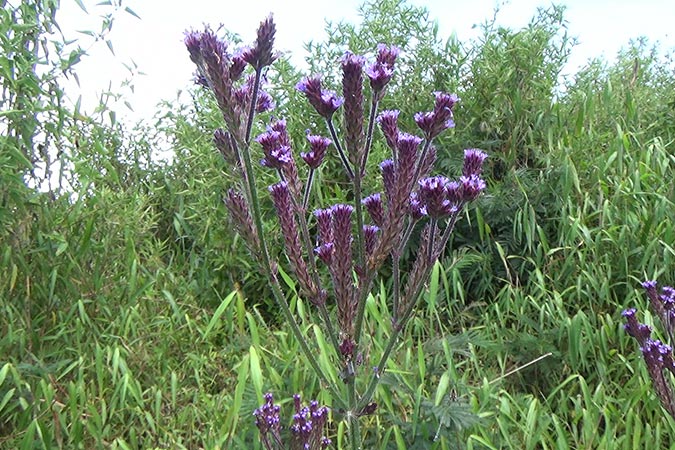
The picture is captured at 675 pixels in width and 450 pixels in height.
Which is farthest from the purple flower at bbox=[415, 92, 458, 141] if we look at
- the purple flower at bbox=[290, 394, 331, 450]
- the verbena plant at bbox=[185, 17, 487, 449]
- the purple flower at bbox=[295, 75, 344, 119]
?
the purple flower at bbox=[290, 394, 331, 450]

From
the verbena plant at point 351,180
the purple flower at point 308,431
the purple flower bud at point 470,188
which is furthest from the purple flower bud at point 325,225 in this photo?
the purple flower at point 308,431

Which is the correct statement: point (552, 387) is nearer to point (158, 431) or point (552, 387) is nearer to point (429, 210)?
point (158, 431)

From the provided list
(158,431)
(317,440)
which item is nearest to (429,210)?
(317,440)

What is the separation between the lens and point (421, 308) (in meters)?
4.40

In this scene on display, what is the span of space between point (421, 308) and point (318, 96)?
112 inches

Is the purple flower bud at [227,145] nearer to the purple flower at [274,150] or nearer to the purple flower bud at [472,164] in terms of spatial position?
the purple flower at [274,150]

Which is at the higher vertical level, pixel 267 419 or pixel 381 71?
pixel 381 71

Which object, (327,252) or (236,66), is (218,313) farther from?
(236,66)

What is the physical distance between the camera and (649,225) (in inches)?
165

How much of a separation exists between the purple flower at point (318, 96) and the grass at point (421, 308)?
1429mm

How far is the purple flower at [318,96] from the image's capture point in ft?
5.68

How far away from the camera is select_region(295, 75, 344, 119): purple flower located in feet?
5.68

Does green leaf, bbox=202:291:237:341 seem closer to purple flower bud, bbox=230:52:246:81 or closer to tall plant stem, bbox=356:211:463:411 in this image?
tall plant stem, bbox=356:211:463:411

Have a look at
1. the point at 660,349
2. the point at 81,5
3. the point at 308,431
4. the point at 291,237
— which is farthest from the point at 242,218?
the point at 81,5
